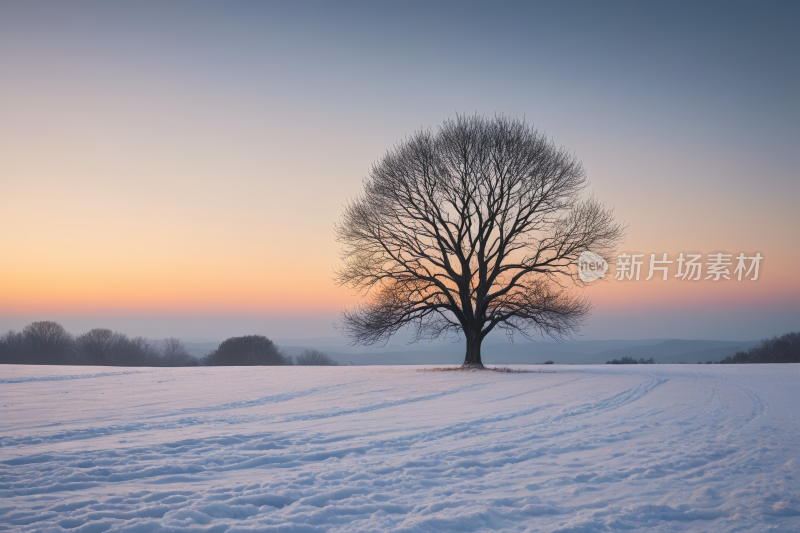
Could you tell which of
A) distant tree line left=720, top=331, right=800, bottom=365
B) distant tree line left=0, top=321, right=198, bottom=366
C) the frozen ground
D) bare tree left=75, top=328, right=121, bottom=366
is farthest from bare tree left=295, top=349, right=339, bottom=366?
the frozen ground

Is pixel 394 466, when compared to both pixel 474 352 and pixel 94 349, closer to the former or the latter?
pixel 474 352

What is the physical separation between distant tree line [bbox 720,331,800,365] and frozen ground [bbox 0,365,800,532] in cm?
3535

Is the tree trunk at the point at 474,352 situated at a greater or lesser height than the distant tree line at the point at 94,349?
greater

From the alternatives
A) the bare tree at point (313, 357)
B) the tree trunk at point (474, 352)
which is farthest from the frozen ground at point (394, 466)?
the bare tree at point (313, 357)

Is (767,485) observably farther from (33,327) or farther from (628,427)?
(33,327)

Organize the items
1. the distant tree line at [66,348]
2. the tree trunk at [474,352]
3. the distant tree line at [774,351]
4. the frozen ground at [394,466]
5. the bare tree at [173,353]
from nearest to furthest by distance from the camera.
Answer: the frozen ground at [394,466]
the tree trunk at [474,352]
the distant tree line at [774,351]
the distant tree line at [66,348]
the bare tree at [173,353]

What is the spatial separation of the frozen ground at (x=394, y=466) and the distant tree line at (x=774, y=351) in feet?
116

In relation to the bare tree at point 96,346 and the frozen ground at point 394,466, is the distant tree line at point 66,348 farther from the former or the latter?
the frozen ground at point 394,466

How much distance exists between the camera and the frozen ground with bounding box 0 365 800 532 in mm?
3869

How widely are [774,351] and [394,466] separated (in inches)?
1921

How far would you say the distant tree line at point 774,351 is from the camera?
38844 millimetres

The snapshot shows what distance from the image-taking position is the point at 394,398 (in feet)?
36.1

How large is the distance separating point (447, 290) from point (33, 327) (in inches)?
2453

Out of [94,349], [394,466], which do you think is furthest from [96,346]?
[394,466]
